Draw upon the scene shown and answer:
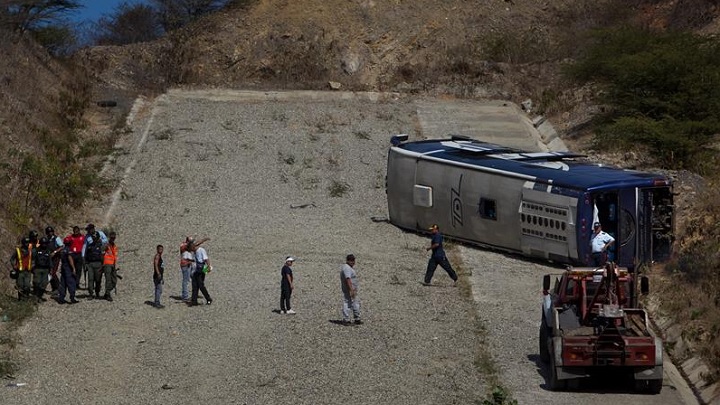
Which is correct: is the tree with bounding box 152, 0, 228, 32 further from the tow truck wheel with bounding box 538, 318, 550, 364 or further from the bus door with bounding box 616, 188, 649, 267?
the tow truck wheel with bounding box 538, 318, 550, 364

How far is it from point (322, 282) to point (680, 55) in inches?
628

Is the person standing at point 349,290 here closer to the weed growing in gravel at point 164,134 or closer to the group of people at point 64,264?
the group of people at point 64,264

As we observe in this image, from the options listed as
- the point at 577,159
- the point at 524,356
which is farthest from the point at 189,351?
the point at 577,159

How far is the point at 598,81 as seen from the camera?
46.7m

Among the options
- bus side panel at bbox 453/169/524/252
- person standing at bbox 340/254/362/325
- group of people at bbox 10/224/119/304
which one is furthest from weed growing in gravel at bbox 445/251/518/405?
group of people at bbox 10/224/119/304

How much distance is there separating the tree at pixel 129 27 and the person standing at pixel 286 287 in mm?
47171

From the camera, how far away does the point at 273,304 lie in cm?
2491

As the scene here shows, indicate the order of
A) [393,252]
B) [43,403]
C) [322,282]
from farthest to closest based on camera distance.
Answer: [393,252], [322,282], [43,403]

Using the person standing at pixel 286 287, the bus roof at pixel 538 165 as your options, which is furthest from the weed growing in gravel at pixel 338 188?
the person standing at pixel 286 287

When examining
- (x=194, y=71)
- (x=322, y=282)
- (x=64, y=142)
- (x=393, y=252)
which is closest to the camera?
(x=322, y=282)

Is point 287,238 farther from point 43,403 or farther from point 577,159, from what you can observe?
point 43,403

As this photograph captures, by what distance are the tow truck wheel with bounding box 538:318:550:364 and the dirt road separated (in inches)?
8.9

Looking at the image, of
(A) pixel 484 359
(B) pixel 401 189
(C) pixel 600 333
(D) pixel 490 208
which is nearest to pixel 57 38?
(B) pixel 401 189

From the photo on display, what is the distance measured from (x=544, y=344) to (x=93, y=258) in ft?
30.9
